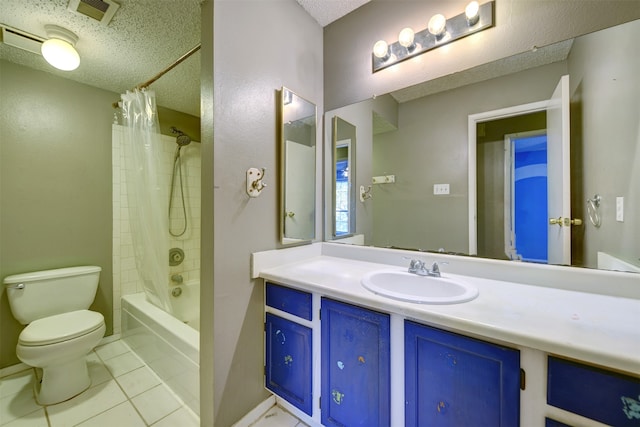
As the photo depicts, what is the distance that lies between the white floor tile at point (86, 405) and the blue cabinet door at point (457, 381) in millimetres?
1763

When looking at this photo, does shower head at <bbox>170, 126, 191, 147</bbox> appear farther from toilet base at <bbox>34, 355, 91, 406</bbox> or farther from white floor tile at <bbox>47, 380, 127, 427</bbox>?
white floor tile at <bbox>47, 380, 127, 427</bbox>

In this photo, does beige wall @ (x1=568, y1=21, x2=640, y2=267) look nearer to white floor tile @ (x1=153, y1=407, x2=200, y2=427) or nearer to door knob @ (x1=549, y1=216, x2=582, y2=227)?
door knob @ (x1=549, y1=216, x2=582, y2=227)

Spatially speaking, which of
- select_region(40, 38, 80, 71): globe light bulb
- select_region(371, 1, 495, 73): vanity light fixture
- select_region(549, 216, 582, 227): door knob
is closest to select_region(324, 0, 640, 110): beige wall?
select_region(371, 1, 495, 73): vanity light fixture

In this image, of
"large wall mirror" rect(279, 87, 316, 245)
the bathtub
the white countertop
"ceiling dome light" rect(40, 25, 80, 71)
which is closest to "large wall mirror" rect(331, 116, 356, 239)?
"large wall mirror" rect(279, 87, 316, 245)

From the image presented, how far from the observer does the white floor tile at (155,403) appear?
1396 millimetres

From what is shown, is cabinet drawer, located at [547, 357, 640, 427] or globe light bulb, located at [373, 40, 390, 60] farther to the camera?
globe light bulb, located at [373, 40, 390, 60]

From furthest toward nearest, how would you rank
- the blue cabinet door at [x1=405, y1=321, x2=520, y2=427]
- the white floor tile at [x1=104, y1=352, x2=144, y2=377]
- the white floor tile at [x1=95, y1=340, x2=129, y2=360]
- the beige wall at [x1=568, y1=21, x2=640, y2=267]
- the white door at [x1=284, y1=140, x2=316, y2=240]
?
the white floor tile at [x1=95, y1=340, x2=129, y2=360]
the white floor tile at [x1=104, y1=352, x2=144, y2=377]
the white door at [x1=284, y1=140, x2=316, y2=240]
the beige wall at [x1=568, y1=21, x2=640, y2=267]
the blue cabinet door at [x1=405, y1=321, x2=520, y2=427]

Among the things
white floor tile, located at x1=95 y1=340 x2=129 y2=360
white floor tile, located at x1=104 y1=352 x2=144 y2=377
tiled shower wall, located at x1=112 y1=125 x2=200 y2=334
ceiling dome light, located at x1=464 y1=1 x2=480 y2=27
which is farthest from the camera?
tiled shower wall, located at x1=112 y1=125 x2=200 y2=334

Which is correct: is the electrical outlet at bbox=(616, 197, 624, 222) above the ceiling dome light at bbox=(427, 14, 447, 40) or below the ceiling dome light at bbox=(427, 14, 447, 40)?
below

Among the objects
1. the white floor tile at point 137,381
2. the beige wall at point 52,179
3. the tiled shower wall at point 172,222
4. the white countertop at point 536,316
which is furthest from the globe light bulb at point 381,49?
the white floor tile at point 137,381

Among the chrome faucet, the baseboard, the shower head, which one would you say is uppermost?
the shower head

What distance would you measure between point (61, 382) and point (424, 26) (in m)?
3.05

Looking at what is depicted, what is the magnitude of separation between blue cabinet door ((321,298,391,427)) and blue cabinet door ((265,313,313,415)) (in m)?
0.11

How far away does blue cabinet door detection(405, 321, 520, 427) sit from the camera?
718 mm
